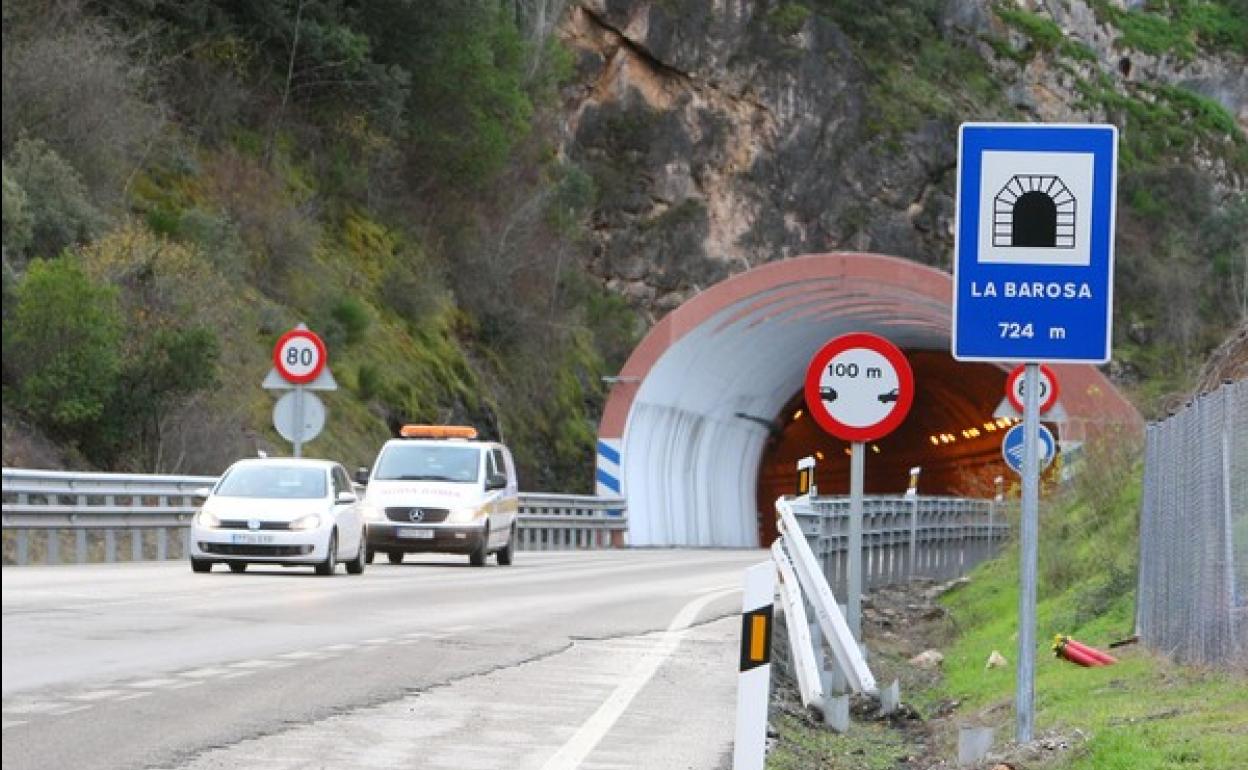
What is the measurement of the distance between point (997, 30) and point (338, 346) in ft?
192

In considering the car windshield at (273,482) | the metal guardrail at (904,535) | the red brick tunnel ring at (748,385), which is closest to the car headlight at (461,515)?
the car windshield at (273,482)

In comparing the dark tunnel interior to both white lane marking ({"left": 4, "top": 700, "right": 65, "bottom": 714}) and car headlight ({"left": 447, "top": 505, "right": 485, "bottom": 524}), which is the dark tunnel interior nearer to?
car headlight ({"left": 447, "top": 505, "right": 485, "bottom": 524})

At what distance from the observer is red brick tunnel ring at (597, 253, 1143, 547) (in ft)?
170

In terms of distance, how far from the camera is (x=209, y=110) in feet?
171

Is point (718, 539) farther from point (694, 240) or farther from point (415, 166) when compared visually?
point (694, 240)

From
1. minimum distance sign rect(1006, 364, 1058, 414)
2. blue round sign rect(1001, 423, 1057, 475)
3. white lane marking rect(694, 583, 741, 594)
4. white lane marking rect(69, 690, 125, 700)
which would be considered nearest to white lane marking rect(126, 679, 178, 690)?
white lane marking rect(69, 690, 125, 700)

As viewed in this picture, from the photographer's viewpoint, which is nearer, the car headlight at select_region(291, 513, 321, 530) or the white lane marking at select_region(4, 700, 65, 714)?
the white lane marking at select_region(4, 700, 65, 714)

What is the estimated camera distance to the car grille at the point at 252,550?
27.0 meters

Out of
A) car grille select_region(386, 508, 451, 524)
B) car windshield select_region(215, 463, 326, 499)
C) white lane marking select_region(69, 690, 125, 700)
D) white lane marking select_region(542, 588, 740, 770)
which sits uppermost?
car windshield select_region(215, 463, 326, 499)

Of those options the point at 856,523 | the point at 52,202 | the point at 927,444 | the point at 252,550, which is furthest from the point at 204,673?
the point at 927,444

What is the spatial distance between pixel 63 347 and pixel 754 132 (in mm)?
59007

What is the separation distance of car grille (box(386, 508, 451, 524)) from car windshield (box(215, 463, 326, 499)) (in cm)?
468

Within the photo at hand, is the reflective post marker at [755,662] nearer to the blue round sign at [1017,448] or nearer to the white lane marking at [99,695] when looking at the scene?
the white lane marking at [99,695]

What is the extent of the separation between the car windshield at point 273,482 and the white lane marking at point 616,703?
6.99 metres
